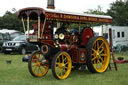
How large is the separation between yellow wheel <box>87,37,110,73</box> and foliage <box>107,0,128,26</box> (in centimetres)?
2034

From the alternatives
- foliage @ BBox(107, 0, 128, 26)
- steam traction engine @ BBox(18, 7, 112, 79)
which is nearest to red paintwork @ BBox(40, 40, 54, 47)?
steam traction engine @ BBox(18, 7, 112, 79)

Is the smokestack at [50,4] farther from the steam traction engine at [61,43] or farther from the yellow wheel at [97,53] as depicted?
the yellow wheel at [97,53]

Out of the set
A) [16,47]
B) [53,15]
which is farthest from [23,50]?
[53,15]

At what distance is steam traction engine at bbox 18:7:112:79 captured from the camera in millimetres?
8133

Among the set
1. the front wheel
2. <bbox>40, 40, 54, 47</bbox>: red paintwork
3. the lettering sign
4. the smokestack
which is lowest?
the front wheel

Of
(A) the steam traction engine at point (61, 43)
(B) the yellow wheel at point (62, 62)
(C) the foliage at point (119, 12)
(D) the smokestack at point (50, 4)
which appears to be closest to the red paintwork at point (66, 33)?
(A) the steam traction engine at point (61, 43)

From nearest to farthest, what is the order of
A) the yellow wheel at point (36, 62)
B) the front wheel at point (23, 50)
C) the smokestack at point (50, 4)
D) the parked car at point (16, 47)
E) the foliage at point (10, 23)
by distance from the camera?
the yellow wheel at point (36, 62)
the smokestack at point (50, 4)
the parked car at point (16, 47)
the front wheel at point (23, 50)
the foliage at point (10, 23)

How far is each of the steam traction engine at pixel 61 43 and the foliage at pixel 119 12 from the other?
20.8 m

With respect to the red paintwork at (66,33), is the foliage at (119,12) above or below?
above

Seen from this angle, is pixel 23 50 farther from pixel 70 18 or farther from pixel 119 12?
pixel 119 12

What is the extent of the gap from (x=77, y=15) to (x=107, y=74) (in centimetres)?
219

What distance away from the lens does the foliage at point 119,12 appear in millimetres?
30394

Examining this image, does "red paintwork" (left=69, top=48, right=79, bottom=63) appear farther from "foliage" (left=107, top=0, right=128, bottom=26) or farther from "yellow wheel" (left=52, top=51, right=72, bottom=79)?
"foliage" (left=107, top=0, right=128, bottom=26)

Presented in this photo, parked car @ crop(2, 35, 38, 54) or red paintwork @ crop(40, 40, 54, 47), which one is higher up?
red paintwork @ crop(40, 40, 54, 47)
